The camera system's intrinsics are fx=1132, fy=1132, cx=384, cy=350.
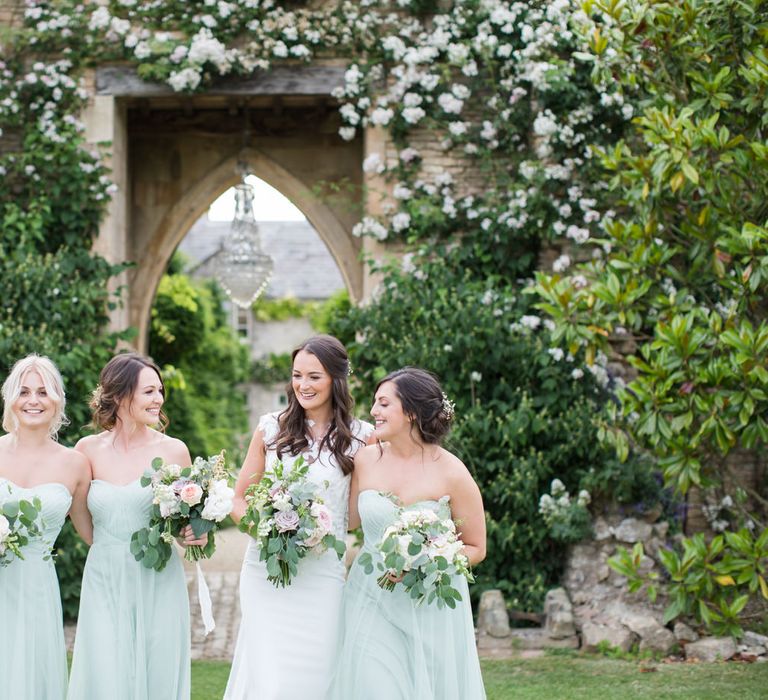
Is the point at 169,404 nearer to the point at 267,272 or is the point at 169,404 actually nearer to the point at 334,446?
the point at 267,272

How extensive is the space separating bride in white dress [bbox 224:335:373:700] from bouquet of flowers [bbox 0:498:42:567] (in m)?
0.79

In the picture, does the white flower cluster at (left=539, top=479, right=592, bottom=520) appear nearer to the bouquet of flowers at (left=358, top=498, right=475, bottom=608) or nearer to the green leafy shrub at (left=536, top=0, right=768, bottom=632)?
the green leafy shrub at (left=536, top=0, right=768, bottom=632)

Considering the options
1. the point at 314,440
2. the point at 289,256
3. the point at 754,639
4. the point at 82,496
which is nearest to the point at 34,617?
the point at 82,496

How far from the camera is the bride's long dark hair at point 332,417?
460 centimetres

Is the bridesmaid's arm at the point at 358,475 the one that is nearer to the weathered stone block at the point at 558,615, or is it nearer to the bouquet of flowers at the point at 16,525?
the bouquet of flowers at the point at 16,525

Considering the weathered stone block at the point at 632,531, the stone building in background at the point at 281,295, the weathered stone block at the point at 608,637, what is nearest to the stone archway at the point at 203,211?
the weathered stone block at the point at 632,531

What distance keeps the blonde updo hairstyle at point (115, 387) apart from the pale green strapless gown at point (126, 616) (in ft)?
0.93

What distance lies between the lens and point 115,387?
15.3ft

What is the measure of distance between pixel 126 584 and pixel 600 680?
3495 millimetres

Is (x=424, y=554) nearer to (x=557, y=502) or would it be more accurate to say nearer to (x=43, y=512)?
(x=43, y=512)

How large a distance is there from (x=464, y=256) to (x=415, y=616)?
5.54 metres

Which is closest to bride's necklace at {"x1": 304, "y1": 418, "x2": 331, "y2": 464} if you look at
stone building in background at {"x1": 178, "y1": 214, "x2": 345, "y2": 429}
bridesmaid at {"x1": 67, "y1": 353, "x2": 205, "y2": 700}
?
bridesmaid at {"x1": 67, "y1": 353, "x2": 205, "y2": 700}

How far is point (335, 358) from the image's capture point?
4.61m

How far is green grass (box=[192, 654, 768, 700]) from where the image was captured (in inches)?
256
